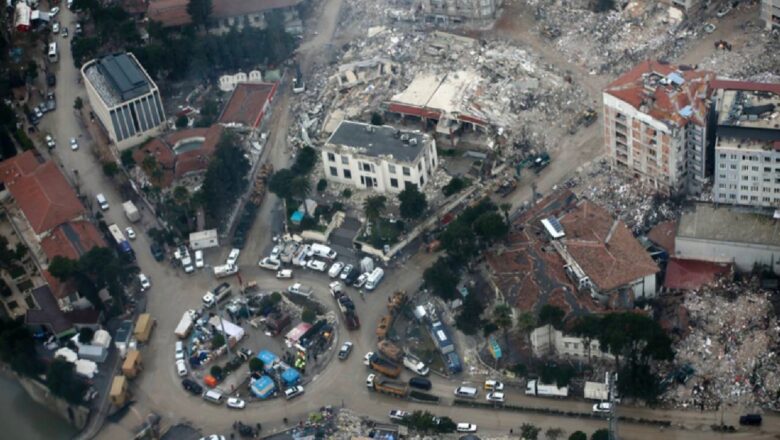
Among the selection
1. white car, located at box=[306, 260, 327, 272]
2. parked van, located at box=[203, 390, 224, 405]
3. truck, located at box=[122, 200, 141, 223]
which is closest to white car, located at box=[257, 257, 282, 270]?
white car, located at box=[306, 260, 327, 272]

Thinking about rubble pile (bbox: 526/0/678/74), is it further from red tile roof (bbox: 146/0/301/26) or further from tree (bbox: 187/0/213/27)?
tree (bbox: 187/0/213/27)

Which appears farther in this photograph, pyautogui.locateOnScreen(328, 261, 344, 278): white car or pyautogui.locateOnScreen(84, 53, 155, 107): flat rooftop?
pyautogui.locateOnScreen(84, 53, 155, 107): flat rooftop

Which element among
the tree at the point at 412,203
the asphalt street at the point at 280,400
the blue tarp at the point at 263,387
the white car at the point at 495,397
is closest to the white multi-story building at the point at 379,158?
the tree at the point at 412,203

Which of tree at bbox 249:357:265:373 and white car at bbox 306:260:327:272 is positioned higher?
white car at bbox 306:260:327:272

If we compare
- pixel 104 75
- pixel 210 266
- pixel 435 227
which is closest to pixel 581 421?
pixel 435 227

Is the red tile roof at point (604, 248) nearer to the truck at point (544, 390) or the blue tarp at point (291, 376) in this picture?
the truck at point (544, 390)

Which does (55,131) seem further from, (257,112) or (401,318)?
(401,318)
